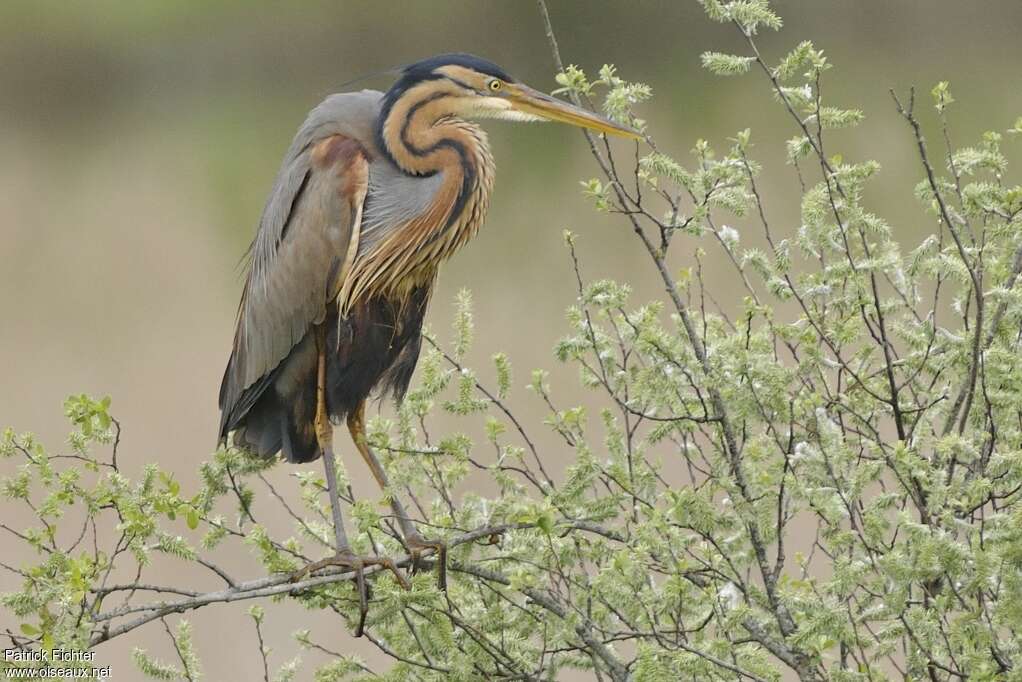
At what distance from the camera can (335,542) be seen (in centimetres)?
353

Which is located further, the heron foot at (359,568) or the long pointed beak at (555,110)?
the long pointed beak at (555,110)

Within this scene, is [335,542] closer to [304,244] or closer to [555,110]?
[304,244]

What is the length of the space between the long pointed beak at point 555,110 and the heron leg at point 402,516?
823mm

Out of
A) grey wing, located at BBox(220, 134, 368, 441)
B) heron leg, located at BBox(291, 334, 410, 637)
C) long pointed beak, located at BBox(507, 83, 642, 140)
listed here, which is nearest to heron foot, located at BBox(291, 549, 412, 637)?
heron leg, located at BBox(291, 334, 410, 637)

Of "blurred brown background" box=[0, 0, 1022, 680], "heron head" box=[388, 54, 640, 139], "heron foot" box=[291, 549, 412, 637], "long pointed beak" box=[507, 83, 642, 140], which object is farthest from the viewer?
"blurred brown background" box=[0, 0, 1022, 680]

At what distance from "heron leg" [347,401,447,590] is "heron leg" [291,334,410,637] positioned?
0.07 meters

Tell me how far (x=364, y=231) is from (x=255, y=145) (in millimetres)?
6515

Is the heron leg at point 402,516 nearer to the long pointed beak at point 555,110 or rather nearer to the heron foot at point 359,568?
the heron foot at point 359,568

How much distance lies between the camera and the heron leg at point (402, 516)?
316 centimetres

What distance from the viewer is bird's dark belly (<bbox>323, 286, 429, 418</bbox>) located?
146 inches

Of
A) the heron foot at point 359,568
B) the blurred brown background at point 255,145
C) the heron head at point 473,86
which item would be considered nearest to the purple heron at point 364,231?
the heron head at point 473,86

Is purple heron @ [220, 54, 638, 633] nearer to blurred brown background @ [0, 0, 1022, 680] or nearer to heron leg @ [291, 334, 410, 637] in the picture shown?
heron leg @ [291, 334, 410, 637]

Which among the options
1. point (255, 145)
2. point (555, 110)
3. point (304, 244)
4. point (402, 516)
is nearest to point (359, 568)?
point (402, 516)

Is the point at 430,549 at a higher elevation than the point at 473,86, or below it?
below
